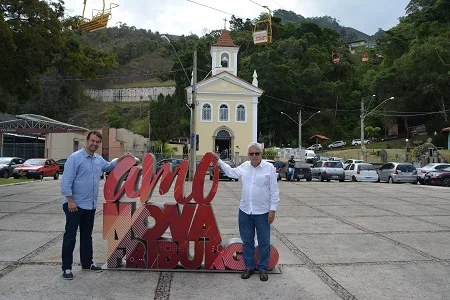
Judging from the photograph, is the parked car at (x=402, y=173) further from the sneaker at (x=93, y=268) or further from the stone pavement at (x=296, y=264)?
the sneaker at (x=93, y=268)

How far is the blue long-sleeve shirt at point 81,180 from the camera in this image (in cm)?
640

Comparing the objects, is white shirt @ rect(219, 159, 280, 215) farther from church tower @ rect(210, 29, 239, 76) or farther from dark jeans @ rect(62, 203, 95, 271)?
church tower @ rect(210, 29, 239, 76)

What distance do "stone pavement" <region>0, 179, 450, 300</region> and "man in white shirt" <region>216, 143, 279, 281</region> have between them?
0.28 meters

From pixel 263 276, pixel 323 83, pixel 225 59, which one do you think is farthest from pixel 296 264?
pixel 323 83

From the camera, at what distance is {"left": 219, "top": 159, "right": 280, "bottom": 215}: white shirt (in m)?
6.50

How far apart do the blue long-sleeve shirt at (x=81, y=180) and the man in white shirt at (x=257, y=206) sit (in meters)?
2.11

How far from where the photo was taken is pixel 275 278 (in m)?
6.62

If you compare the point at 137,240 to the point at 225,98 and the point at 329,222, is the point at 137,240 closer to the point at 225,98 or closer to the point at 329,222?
the point at 329,222

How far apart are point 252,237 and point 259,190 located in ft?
2.33

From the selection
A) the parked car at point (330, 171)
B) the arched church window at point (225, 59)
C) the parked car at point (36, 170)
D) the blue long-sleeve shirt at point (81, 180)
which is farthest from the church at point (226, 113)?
the blue long-sleeve shirt at point (81, 180)

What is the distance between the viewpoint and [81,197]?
650 centimetres

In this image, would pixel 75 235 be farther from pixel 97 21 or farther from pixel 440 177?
pixel 440 177

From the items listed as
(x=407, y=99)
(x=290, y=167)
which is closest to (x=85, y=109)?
(x=407, y=99)

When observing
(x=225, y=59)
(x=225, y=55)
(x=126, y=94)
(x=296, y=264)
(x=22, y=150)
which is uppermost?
(x=126, y=94)
